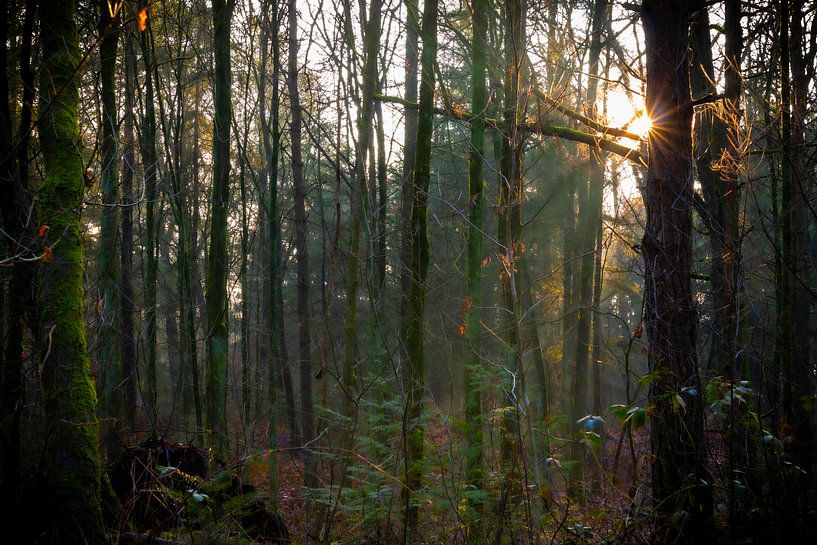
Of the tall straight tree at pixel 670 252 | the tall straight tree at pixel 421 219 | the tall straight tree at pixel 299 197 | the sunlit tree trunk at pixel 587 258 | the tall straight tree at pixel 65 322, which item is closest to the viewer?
the tall straight tree at pixel 65 322

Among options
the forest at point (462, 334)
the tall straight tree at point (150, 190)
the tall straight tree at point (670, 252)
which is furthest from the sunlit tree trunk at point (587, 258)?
the tall straight tree at point (150, 190)

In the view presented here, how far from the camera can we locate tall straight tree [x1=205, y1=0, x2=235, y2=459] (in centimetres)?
786

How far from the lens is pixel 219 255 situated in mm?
7867

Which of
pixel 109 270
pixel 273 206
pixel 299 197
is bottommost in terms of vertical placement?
pixel 109 270

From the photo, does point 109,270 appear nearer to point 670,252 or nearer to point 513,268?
point 513,268

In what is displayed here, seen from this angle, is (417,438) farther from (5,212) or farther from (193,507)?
(5,212)

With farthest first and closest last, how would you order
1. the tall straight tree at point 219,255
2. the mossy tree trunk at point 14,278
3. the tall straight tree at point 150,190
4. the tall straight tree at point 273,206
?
1. the tall straight tree at point 273,206
2. the tall straight tree at point 150,190
3. the tall straight tree at point 219,255
4. the mossy tree trunk at point 14,278

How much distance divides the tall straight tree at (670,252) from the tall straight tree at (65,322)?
4566 millimetres

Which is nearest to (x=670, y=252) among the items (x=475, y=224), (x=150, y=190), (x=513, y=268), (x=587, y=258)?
(x=513, y=268)

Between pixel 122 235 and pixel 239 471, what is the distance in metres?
9.52

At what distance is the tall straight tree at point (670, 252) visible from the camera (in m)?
4.63

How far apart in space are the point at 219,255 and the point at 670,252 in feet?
19.2

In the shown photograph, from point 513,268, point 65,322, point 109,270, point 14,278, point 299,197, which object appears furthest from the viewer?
point 299,197

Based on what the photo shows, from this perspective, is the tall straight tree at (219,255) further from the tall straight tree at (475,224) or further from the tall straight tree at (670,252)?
the tall straight tree at (670,252)
